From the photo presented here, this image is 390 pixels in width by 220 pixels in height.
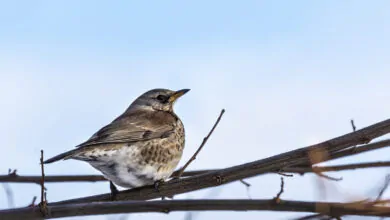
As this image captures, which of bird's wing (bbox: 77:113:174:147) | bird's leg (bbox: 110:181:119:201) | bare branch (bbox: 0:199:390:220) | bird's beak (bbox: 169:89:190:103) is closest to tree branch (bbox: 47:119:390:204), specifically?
bare branch (bbox: 0:199:390:220)

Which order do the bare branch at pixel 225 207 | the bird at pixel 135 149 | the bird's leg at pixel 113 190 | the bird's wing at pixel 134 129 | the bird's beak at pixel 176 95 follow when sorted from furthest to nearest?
1. the bird's beak at pixel 176 95
2. the bird's wing at pixel 134 129
3. the bird at pixel 135 149
4. the bird's leg at pixel 113 190
5. the bare branch at pixel 225 207

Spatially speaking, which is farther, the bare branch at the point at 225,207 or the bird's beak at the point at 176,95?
the bird's beak at the point at 176,95

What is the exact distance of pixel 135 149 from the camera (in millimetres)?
8039

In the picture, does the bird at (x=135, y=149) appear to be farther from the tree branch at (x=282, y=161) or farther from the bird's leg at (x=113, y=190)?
the tree branch at (x=282, y=161)

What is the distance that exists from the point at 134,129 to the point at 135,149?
1.69 feet

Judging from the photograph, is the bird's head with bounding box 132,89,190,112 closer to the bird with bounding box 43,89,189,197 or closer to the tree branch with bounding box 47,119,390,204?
the bird with bounding box 43,89,189,197

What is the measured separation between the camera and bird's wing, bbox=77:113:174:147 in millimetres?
7768

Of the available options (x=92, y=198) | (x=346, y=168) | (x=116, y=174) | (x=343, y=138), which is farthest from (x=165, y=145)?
(x=343, y=138)

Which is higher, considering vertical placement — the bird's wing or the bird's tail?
the bird's wing

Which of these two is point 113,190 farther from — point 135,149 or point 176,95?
point 176,95

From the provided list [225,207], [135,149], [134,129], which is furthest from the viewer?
[134,129]

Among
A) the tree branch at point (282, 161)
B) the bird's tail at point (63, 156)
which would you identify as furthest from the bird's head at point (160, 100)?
the tree branch at point (282, 161)

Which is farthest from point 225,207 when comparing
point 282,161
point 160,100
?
point 160,100

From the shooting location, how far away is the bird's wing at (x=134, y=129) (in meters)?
7.77
